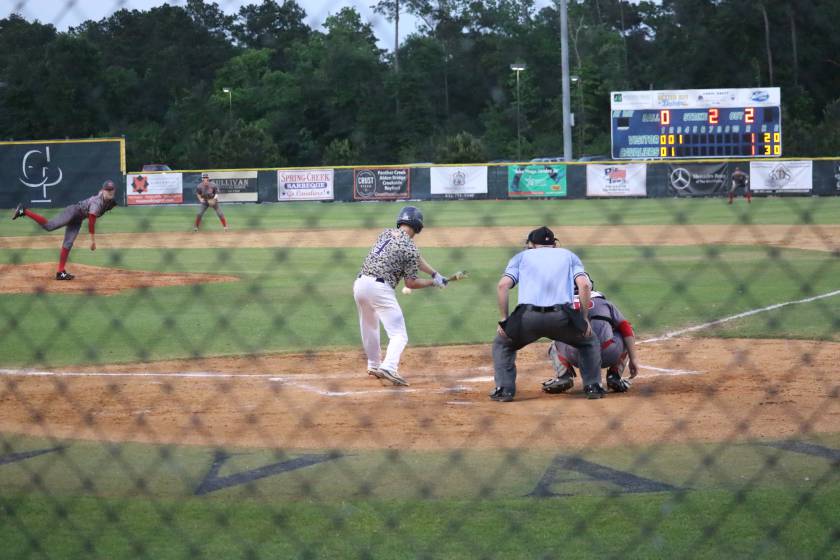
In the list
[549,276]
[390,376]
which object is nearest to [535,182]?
[390,376]

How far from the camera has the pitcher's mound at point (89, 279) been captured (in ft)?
54.8

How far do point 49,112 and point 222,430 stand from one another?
332 cm

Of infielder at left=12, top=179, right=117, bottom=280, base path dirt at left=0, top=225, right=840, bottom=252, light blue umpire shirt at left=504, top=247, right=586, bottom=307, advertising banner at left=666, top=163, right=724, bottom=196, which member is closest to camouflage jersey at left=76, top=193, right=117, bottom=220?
infielder at left=12, top=179, right=117, bottom=280

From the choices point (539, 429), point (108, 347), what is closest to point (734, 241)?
point (108, 347)

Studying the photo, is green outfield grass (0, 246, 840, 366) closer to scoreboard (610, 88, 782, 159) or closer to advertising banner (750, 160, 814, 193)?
scoreboard (610, 88, 782, 159)

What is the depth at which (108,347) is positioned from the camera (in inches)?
467

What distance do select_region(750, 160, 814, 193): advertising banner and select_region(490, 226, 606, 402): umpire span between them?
32.2 meters

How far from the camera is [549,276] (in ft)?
28.4

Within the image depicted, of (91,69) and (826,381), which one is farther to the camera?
(826,381)

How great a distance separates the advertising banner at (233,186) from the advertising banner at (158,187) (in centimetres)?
33

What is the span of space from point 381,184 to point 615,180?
8862 mm

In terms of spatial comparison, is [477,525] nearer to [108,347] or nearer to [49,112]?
[49,112]

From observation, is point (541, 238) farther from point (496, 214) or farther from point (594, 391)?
point (496, 214)

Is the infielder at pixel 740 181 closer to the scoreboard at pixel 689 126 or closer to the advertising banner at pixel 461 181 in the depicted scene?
the scoreboard at pixel 689 126
